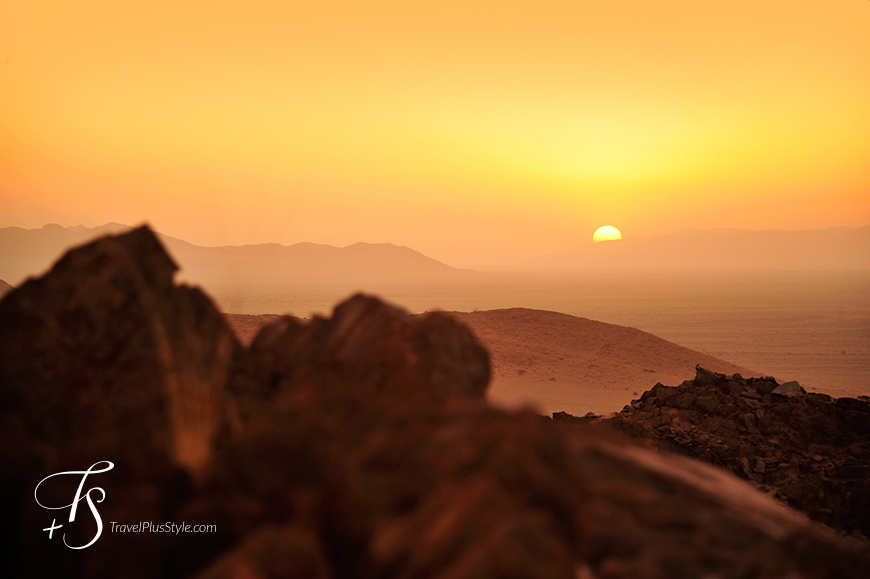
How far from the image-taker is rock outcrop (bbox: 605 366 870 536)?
354 inches

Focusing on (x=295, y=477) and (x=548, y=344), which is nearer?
(x=295, y=477)

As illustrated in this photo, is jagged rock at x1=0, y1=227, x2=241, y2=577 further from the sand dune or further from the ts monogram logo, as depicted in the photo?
the sand dune

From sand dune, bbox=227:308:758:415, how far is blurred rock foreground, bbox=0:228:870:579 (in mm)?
15282

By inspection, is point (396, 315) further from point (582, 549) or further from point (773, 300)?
point (773, 300)

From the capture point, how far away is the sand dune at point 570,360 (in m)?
20.3

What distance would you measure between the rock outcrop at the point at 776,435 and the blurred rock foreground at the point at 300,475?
22.9 feet

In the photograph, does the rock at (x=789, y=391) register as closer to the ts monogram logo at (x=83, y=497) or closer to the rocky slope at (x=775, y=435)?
the rocky slope at (x=775, y=435)

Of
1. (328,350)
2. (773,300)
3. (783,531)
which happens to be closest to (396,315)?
(328,350)

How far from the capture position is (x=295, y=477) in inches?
93.0

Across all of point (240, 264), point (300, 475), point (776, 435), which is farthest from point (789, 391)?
point (240, 264)

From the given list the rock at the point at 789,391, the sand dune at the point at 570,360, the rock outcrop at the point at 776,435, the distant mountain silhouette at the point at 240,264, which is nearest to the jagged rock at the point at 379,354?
the rock outcrop at the point at 776,435

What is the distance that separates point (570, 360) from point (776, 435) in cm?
1322

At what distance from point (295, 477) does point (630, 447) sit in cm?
176

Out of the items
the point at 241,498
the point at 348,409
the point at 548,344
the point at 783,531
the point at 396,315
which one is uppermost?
the point at 396,315
